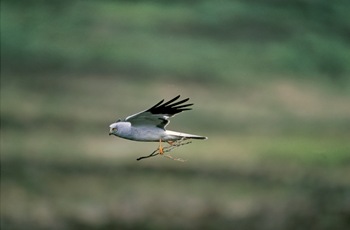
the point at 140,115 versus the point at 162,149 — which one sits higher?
the point at 140,115

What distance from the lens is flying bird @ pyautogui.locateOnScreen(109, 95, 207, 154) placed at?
8.37m

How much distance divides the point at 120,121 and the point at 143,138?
0.83 m

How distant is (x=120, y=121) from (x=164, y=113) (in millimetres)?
892

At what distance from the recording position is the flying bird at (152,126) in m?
8.37

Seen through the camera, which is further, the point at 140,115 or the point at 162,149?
the point at 140,115

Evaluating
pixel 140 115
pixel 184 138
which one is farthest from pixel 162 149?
pixel 140 115

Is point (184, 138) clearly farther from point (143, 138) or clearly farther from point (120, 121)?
point (120, 121)

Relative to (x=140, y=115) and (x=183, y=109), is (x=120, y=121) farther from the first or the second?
(x=183, y=109)

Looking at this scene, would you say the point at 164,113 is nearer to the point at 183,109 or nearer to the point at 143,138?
the point at 183,109

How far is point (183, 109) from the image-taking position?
367 inches

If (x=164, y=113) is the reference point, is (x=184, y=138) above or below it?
below

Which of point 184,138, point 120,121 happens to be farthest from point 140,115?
point 184,138

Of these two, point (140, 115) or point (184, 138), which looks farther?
point (140, 115)

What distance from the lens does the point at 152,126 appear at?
881 centimetres
